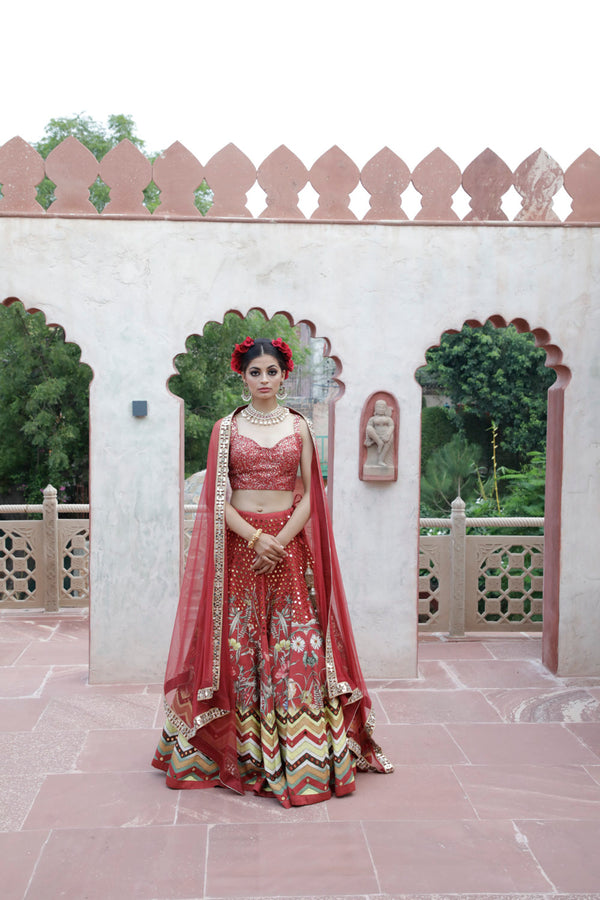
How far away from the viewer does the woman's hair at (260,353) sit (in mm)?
3590

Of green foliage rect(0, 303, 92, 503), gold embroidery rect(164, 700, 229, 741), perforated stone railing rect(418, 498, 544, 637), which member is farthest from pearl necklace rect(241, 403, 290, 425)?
green foliage rect(0, 303, 92, 503)

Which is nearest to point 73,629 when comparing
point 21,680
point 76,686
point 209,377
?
point 21,680

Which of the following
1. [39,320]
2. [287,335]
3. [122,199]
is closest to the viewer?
[122,199]

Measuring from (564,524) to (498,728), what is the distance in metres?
1.45

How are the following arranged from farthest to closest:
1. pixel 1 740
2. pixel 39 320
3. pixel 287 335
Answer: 1. pixel 287 335
2. pixel 39 320
3. pixel 1 740

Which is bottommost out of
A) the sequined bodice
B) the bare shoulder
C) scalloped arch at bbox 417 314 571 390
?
the sequined bodice

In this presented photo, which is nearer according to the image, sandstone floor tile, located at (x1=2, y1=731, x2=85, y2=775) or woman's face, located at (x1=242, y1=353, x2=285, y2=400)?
woman's face, located at (x1=242, y1=353, x2=285, y2=400)

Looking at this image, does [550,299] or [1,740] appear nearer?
[1,740]

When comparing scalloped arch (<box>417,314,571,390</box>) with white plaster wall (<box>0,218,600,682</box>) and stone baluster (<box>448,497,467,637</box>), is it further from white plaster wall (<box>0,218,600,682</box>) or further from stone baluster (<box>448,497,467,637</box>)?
stone baluster (<box>448,497,467,637</box>)

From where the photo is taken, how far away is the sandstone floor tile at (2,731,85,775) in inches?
147

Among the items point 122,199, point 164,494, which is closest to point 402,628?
point 164,494

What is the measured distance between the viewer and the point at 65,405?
45.4 ft

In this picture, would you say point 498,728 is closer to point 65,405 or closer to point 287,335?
point 65,405

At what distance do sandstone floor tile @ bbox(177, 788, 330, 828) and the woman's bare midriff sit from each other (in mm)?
1247
